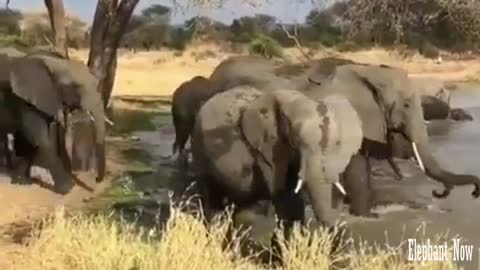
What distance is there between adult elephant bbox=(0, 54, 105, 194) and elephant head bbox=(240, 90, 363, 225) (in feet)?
13.4

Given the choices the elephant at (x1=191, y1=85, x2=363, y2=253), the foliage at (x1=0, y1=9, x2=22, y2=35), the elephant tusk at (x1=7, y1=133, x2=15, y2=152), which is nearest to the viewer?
the elephant at (x1=191, y1=85, x2=363, y2=253)

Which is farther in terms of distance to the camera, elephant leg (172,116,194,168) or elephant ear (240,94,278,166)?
elephant leg (172,116,194,168)

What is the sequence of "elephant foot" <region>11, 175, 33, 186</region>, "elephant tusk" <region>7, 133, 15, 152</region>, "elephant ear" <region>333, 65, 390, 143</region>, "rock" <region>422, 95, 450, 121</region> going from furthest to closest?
"rock" <region>422, 95, 450, 121</region> → "elephant tusk" <region>7, 133, 15, 152</region> → "elephant foot" <region>11, 175, 33, 186</region> → "elephant ear" <region>333, 65, 390, 143</region>

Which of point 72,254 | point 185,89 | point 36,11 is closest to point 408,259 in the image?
point 72,254

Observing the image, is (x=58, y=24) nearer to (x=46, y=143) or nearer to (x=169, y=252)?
(x=46, y=143)

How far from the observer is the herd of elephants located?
31.7 ft

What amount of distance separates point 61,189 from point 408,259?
5490mm

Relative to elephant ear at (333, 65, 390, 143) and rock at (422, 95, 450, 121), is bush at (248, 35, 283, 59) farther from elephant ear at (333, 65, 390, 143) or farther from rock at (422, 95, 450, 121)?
elephant ear at (333, 65, 390, 143)

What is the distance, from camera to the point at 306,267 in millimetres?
8414

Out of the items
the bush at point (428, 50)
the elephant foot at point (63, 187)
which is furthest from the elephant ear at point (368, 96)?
the bush at point (428, 50)

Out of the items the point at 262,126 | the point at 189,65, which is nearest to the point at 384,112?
the point at 262,126

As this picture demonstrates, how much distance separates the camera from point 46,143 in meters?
13.7

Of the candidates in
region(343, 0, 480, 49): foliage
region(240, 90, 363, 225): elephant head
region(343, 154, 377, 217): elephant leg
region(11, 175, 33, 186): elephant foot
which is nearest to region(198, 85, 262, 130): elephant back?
region(240, 90, 363, 225): elephant head

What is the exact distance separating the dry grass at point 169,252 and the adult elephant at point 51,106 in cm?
456
